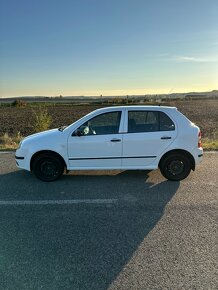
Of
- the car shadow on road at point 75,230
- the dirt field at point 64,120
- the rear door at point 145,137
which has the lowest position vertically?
the car shadow on road at point 75,230

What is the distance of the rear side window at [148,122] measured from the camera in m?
6.21

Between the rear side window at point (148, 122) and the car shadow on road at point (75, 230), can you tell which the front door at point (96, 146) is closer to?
the rear side window at point (148, 122)

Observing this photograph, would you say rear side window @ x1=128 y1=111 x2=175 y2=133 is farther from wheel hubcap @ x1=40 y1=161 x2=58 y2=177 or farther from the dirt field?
the dirt field

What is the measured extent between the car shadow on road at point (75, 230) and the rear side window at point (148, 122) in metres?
1.12

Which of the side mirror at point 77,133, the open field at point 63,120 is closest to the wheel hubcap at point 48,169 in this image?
the side mirror at point 77,133

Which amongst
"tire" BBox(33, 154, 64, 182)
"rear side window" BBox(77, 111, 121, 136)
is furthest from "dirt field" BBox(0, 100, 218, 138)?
"tire" BBox(33, 154, 64, 182)

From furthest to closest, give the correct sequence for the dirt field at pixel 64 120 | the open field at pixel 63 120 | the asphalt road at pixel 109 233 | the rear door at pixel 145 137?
the dirt field at pixel 64 120
the open field at pixel 63 120
the rear door at pixel 145 137
the asphalt road at pixel 109 233

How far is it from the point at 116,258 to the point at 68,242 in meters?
0.72

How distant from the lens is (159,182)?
6.13m

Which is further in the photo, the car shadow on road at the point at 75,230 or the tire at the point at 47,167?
the tire at the point at 47,167

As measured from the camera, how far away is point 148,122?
6262 millimetres

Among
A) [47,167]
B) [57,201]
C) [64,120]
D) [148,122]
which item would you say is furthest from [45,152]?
→ [64,120]

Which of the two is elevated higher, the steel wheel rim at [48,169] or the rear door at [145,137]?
the rear door at [145,137]

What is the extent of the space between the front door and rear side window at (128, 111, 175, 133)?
0.28 metres
